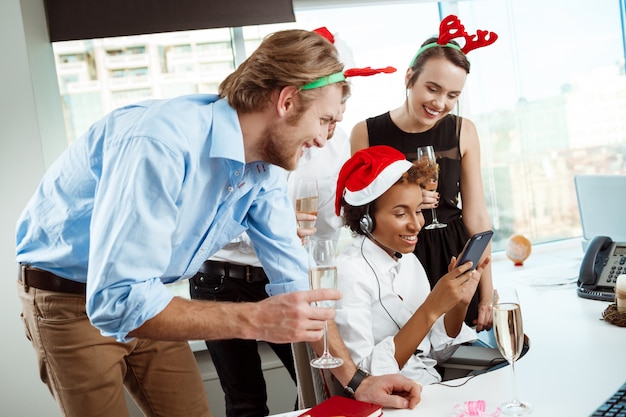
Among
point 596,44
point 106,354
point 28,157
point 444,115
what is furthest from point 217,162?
point 596,44

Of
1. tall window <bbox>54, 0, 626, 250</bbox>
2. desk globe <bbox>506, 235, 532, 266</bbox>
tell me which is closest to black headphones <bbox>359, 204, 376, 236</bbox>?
desk globe <bbox>506, 235, 532, 266</bbox>

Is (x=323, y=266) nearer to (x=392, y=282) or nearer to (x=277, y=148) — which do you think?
(x=277, y=148)

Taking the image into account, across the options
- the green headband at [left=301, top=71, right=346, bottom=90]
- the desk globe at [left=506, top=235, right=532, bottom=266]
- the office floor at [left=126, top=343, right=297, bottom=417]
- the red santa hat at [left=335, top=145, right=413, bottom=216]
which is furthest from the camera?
A: the office floor at [left=126, top=343, right=297, bottom=417]

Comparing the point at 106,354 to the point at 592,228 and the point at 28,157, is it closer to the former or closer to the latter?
the point at 28,157

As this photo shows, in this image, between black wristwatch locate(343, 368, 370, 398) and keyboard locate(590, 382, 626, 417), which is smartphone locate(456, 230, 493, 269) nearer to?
black wristwatch locate(343, 368, 370, 398)

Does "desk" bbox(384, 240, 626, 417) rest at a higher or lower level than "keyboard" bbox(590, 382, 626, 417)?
lower

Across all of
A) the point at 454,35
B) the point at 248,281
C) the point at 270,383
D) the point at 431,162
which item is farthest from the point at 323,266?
the point at 270,383

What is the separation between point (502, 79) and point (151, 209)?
3.36 metres

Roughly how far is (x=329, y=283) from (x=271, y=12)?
2.39 m

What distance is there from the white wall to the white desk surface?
6.69 feet

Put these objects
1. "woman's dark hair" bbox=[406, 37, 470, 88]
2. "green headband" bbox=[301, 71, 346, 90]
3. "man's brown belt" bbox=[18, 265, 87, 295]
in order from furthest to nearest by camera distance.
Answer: "woman's dark hair" bbox=[406, 37, 470, 88]
"man's brown belt" bbox=[18, 265, 87, 295]
"green headband" bbox=[301, 71, 346, 90]

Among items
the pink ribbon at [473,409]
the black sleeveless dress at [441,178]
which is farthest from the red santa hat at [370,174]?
the pink ribbon at [473,409]

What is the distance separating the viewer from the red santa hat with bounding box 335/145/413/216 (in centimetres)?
214

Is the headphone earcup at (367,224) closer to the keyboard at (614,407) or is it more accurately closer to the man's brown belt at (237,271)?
the man's brown belt at (237,271)
